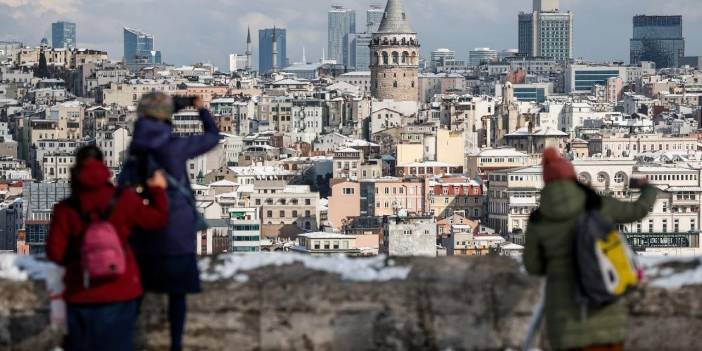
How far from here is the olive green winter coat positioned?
5.30 m

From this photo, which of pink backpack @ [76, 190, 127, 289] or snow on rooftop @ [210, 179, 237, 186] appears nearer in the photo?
pink backpack @ [76, 190, 127, 289]

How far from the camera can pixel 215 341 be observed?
229 inches

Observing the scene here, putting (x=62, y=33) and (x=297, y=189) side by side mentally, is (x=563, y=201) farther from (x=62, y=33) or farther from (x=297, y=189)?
(x=62, y=33)

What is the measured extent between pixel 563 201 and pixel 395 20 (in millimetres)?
88484

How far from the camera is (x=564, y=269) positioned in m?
5.37

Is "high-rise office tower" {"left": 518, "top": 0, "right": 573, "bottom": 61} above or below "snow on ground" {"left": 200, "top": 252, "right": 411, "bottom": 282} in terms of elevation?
above

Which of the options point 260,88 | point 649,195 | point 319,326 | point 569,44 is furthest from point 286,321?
point 569,44

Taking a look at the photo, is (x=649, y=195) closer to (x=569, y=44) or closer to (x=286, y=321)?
(x=286, y=321)

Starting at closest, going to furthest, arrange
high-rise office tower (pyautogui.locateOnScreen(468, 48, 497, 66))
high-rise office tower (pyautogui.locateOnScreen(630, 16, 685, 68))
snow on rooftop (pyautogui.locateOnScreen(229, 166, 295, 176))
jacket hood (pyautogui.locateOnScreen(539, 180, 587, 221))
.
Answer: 1. jacket hood (pyautogui.locateOnScreen(539, 180, 587, 221))
2. snow on rooftop (pyautogui.locateOnScreen(229, 166, 295, 176))
3. high-rise office tower (pyautogui.locateOnScreen(630, 16, 685, 68))
4. high-rise office tower (pyautogui.locateOnScreen(468, 48, 497, 66))

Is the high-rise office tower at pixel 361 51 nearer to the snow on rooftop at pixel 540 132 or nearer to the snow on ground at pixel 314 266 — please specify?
the snow on rooftop at pixel 540 132

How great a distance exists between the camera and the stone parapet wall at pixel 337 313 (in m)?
5.73

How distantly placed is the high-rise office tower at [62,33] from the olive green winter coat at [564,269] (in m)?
167

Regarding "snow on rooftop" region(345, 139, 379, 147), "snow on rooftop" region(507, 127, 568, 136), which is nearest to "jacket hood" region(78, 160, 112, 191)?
"snow on rooftop" region(345, 139, 379, 147)

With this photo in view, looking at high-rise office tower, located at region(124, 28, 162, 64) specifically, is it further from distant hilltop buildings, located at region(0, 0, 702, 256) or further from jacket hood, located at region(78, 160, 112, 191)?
jacket hood, located at region(78, 160, 112, 191)
